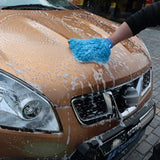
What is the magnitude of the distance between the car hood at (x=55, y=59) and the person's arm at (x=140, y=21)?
188 mm

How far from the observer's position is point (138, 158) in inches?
83.6

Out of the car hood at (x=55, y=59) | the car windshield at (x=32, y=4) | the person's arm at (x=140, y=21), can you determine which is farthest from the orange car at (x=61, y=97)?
the car windshield at (x=32, y=4)

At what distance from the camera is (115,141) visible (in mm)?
1376

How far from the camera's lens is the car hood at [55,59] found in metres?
1.15

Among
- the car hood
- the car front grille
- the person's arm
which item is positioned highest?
the person's arm

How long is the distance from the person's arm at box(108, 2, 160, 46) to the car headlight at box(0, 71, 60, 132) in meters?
0.83

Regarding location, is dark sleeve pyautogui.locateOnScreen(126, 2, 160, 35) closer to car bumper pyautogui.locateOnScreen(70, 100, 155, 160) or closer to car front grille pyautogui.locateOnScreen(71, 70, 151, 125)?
car front grille pyautogui.locateOnScreen(71, 70, 151, 125)

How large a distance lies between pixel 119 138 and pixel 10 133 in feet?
2.62

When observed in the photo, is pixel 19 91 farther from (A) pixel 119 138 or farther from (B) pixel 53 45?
(A) pixel 119 138

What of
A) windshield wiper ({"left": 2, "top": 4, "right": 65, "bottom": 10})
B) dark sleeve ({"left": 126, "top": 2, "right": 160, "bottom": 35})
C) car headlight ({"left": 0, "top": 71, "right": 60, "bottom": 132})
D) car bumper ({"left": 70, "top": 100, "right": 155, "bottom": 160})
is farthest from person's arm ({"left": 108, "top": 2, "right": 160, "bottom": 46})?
windshield wiper ({"left": 2, "top": 4, "right": 65, "bottom": 10})

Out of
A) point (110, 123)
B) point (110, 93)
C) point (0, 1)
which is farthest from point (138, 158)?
point (0, 1)

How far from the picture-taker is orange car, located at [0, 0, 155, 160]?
109 cm

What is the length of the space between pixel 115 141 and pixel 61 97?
567 millimetres

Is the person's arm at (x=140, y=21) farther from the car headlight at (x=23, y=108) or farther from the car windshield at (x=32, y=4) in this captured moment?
the car windshield at (x=32, y=4)
